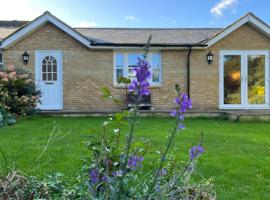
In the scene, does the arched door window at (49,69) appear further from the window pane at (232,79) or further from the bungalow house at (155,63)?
the window pane at (232,79)

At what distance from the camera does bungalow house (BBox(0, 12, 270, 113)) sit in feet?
57.9

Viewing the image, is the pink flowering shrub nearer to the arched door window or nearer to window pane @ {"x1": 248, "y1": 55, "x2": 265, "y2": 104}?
the arched door window

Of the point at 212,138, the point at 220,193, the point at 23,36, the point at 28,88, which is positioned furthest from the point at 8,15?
the point at 220,193

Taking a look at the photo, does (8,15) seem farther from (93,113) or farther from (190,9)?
(93,113)

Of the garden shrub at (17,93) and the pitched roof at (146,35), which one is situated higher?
the pitched roof at (146,35)

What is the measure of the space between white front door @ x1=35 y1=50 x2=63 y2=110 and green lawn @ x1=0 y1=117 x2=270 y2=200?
5.09 meters

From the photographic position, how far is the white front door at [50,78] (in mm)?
17766

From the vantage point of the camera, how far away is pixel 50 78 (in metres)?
18.0

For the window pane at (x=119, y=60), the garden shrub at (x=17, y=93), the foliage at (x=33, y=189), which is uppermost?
the window pane at (x=119, y=60)

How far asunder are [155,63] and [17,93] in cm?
617

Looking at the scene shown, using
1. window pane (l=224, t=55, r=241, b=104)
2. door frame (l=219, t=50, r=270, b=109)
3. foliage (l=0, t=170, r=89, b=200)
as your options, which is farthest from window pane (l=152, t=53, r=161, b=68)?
foliage (l=0, t=170, r=89, b=200)

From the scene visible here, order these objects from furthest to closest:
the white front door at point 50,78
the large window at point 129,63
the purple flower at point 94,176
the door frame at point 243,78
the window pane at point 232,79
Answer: the window pane at point 232,79
the door frame at point 243,78
the large window at point 129,63
the white front door at point 50,78
the purple flower at point 94,176

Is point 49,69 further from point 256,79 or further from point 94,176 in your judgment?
point 94,176

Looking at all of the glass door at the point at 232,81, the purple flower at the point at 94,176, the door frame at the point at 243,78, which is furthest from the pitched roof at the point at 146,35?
the purple flower at the point at 94,176
